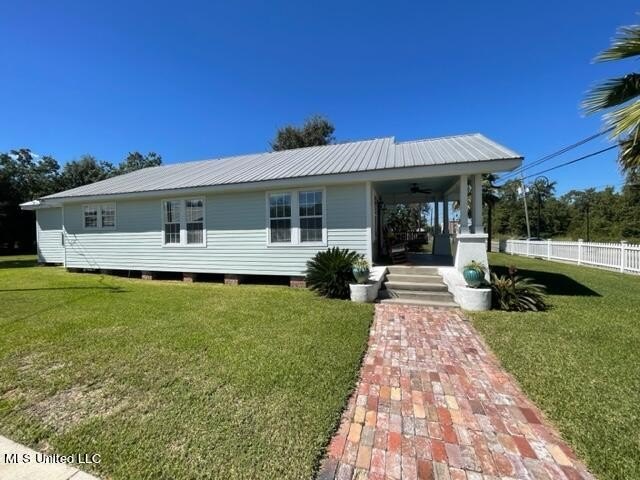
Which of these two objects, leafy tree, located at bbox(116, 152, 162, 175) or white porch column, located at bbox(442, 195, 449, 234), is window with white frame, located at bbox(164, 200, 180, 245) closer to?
white porch column, located at bbox(442, 195, 449, 234)

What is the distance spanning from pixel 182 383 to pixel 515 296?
244 inches

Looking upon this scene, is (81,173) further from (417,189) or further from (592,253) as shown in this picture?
(592,253)

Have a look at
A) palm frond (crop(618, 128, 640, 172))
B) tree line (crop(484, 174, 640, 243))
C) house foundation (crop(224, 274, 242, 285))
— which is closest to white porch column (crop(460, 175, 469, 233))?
palm frond (crop(618, 128, 640, 172))

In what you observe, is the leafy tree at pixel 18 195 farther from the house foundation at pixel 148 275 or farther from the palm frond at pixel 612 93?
the palm frond at pixel 612 93

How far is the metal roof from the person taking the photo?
25.7ft

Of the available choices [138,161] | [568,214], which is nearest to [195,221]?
[138,161]

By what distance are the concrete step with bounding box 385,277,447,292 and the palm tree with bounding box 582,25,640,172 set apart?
154 inches

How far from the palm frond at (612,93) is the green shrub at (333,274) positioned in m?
5.04

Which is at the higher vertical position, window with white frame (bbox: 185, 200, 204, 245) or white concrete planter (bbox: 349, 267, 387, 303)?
window with white frame (bbox: 185, 200, 204, 245)

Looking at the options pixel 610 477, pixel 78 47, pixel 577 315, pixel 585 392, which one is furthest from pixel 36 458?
pixel 78 47

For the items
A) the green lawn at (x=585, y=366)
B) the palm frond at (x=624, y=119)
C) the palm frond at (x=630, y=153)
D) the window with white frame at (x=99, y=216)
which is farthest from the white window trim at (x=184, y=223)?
the palm frond at (x=630, y=153)

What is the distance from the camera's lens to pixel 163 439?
2260 millimetres

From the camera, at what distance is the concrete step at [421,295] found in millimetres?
6688

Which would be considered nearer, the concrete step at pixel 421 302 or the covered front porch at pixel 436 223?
the concrete step at pixel 421 302
